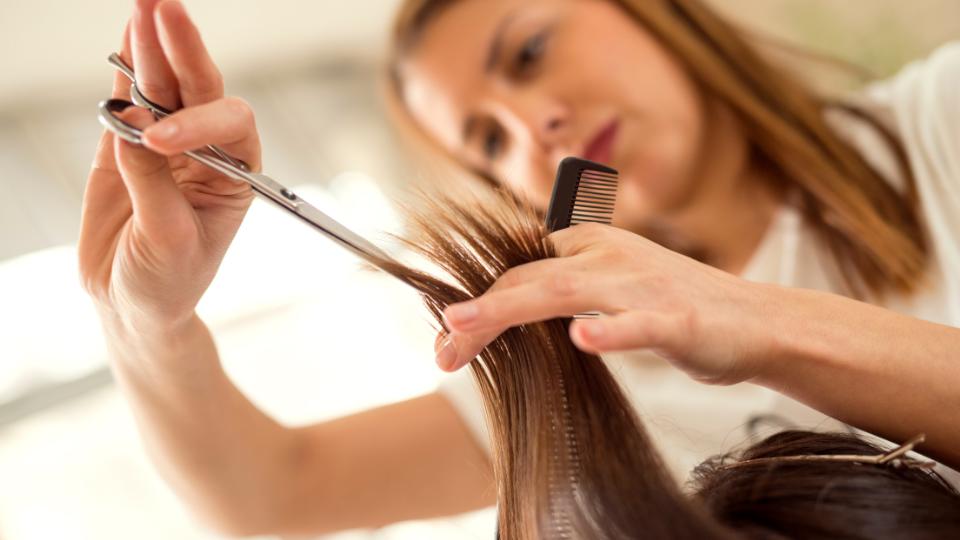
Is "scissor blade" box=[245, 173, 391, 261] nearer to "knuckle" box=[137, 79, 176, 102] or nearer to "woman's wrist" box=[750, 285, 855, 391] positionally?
Answer: "knuckle" box=[137, 79, 176, 102]

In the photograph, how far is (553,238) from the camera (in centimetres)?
59

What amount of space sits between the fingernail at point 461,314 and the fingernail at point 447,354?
0.21 ft

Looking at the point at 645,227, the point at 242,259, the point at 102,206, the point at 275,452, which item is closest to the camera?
the point at 102,206

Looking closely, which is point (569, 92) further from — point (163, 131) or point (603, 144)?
point (163, 131)

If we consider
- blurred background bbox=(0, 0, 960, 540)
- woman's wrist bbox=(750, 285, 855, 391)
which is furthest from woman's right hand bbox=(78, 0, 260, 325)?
blurred background bbox=(0, 0, 960, 540)

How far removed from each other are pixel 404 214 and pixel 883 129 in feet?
3.71

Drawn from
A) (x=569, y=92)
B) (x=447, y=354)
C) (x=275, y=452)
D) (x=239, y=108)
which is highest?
(x=569, y=92)

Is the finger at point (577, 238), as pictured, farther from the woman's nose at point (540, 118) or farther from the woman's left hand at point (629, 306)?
the woman's nose at point (540, 118)

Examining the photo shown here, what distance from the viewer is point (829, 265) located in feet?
4.52

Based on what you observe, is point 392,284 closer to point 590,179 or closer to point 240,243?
point 240,243

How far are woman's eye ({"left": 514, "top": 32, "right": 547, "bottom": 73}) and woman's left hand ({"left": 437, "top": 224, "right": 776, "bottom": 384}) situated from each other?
81 centimetres

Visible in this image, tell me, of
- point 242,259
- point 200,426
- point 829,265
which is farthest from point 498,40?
point 242,259

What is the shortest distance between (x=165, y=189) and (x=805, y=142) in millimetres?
1177

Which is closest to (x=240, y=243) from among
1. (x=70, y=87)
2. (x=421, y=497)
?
(x=70, y=87)
